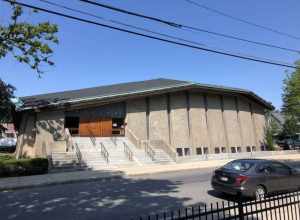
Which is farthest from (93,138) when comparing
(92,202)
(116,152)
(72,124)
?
(92,202)

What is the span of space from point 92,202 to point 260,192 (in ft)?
19.9

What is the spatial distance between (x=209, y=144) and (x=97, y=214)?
29.5 m

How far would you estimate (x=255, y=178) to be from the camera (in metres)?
11.4

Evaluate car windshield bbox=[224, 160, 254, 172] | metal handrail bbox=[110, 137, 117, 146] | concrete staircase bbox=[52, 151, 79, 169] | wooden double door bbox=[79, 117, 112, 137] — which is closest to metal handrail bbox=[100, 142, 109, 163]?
concrete staircase bbox=[52, 151, 79, 169]

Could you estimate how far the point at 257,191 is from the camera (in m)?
11.4

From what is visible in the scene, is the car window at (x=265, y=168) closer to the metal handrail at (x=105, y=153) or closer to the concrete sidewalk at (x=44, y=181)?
the concrete sidewalk at (x=44, y=181)

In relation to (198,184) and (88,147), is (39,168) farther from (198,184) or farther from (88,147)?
(198,184)

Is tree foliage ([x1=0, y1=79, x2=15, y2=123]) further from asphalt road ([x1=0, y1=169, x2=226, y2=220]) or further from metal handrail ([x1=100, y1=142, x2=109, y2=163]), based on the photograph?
asphalt road ([x1=0, y1=169, x2=226, y2=220])

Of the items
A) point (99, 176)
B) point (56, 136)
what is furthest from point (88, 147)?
point (99, 176)

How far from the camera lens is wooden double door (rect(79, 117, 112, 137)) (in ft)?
103

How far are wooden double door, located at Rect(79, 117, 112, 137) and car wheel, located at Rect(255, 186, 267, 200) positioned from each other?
22414 millimetres

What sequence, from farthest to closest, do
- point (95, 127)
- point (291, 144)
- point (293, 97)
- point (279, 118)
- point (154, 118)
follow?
point (279, 118) < point (291, 144) < point (293, 97) < point (154, 118) < point (95, 127)

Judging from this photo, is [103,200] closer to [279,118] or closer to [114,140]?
[114,140]

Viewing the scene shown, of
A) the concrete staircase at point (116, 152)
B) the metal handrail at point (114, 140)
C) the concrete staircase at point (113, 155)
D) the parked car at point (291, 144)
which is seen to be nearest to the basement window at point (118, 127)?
the concrete staircase at point (113, 155)
